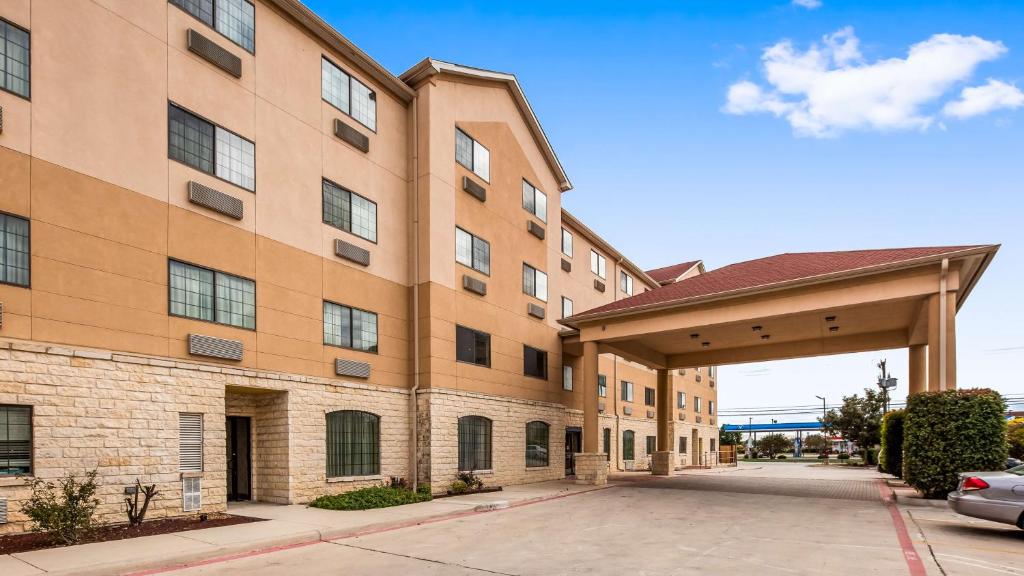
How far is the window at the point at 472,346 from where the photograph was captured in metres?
22.7

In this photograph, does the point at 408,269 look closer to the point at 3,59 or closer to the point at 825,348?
the point at 3,59

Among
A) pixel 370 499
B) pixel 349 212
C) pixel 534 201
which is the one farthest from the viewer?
pixel 534 201

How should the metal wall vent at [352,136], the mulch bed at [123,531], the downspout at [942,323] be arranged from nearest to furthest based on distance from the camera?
the mulch bed at [123,531]
the downspout at [942,323]
the metal wall vent at [352,136]

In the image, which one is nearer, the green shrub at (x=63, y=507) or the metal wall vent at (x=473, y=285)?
the green shrub at (x=63, y=507)

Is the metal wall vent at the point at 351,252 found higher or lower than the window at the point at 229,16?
lower

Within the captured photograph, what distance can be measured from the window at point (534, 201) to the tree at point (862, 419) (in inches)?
1638

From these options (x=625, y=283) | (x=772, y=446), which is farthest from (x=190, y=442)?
Result: (x=772, y=446)

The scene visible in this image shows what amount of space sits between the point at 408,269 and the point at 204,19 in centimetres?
921

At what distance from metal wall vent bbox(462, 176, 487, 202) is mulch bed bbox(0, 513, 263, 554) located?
12960mm

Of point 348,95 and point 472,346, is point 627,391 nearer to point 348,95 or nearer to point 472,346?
point 472,346

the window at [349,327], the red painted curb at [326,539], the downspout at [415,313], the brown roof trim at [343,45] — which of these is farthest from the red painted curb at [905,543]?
the brown roof trim at [343,45]

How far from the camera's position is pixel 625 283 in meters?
41.0

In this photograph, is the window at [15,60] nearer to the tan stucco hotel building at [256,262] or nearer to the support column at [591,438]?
the tan stucco hotel building at [256,262]

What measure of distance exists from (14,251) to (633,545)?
12173 millimetres
